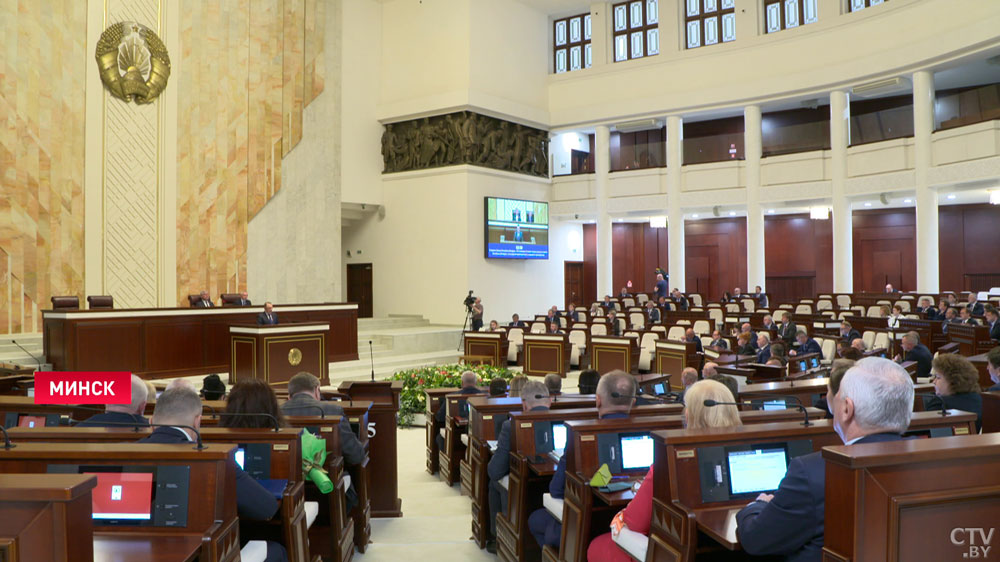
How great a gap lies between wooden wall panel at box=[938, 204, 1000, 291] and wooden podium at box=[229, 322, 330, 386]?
18.1 m

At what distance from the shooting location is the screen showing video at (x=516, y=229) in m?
20.1

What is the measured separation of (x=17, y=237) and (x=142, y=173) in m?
2.51

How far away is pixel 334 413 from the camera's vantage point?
4809 mm

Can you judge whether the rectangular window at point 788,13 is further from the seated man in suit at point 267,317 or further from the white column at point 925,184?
the seated man in suit at point 267,317

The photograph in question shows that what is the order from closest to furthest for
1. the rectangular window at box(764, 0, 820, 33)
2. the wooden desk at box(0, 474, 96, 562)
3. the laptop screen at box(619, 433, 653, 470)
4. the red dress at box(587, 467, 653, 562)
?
the wooden desk at box(0, 474, 96, 562) → the red dress at box(587, 467, 653, 562) → the laptop screen at box(619, 433, 653, 470) → the rectangular window at box(764, 0, 820, 33)

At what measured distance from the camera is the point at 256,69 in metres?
16.5

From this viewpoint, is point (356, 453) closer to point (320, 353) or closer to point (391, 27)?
point (320, 353)

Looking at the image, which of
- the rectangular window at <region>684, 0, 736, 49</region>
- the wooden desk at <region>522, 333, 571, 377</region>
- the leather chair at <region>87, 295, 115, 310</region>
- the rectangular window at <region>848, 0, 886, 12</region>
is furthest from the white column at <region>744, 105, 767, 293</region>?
the leather chair at <region>87, 295, 115, 310</region>

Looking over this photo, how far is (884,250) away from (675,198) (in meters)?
6.86

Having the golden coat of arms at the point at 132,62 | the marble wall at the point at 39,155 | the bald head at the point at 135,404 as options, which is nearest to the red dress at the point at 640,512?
the bald head at the point at 135,404

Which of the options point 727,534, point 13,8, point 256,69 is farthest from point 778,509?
point 256,69

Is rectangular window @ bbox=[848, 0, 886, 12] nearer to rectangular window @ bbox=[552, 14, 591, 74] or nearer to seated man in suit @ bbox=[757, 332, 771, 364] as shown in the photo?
rectangular window @ bbox=[552, 14, 591, 74]

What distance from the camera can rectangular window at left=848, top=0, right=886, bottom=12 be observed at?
1744 centimetres

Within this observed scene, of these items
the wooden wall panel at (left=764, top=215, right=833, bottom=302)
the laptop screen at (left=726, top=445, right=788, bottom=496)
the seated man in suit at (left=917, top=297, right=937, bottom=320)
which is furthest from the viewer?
the wooden wall panel at (left=764, top=215, right=833, bottom=302)
